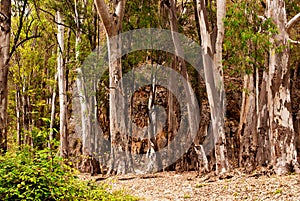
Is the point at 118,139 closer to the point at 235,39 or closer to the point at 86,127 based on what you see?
the point at 86,127

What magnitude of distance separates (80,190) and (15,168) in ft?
3.69

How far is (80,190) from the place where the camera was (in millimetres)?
6602

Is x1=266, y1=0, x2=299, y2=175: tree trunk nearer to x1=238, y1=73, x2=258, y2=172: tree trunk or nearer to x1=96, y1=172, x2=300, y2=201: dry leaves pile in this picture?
x1=96, y1=172, x2=300, y2=201: dry leaves pile

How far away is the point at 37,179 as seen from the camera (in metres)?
5.86

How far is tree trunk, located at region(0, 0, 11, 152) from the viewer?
636 cm

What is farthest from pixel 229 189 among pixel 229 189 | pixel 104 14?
pixel 104 14

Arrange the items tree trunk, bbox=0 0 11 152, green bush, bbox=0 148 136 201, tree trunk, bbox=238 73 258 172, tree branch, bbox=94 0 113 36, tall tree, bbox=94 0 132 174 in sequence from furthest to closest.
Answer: tall tree, bbox=94 0 132 174 → tree trunk, bbox=238 73 258 172 → tree branch, bbox=94 0 113 36 → tree trunk, bbox=0 0 11 152 → green bush, bbox=0 148 136 201

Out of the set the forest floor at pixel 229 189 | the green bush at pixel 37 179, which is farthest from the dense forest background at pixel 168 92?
the forest floor at pixel 229 189

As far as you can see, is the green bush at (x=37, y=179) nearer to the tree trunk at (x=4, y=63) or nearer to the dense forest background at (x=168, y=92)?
the dense forest background at (x=168, y=92)

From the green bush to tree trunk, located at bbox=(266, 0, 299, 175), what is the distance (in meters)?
5.95

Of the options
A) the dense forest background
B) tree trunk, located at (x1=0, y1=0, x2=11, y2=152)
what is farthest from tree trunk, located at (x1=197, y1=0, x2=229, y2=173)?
tree trunk, located at (x1=0, y1=0, x2=11, y2=152)

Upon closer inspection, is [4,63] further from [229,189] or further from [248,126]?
[248,126]

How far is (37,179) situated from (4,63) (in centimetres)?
200

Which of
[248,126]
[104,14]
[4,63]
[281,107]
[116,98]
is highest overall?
[104,14]
